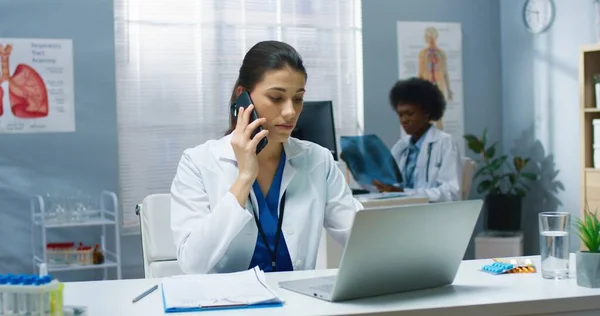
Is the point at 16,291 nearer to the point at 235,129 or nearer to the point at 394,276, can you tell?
the point at 394,276

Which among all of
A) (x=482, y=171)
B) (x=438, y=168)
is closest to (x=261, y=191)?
(x=438, y=168)

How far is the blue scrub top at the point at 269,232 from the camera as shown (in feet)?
7.22

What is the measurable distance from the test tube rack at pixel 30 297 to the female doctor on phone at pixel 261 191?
65cm

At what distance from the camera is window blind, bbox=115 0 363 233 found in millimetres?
5180

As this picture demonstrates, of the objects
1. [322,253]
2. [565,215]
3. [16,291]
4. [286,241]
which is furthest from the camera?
[322,253]

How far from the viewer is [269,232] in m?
2.23

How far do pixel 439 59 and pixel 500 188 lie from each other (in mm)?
1127

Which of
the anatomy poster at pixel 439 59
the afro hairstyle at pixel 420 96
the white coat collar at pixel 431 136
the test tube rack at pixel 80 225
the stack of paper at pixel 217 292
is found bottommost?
the test tube rack at pixel 80 225

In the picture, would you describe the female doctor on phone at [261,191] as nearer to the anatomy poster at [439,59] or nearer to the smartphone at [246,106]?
the smartphone at [246,106]

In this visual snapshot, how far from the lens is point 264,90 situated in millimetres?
2256

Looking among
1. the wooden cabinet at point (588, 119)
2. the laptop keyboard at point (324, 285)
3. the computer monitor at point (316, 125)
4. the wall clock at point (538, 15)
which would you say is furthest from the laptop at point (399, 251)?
the wall clock at point (538, 15)

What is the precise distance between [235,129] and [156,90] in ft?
10.1

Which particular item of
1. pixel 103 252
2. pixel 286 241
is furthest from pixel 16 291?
pixel 103 252

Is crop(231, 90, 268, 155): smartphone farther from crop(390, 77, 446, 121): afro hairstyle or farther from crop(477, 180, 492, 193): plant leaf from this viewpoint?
crop(477, 180, 492, 193): plant leaf
